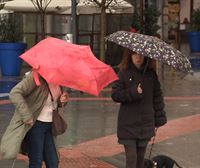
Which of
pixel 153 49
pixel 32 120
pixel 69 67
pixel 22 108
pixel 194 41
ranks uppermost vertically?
pixel 153 49

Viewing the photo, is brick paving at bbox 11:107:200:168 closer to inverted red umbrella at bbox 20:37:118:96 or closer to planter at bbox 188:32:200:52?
inverted red umbrella at bbox 20:37:118:96

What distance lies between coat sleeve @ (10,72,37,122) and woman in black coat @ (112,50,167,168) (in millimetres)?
810

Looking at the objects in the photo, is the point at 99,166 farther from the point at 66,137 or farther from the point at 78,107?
the point at 78,107

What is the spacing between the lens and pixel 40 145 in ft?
18.8

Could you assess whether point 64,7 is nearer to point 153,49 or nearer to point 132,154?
point 132,154

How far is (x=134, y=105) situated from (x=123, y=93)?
19 cm

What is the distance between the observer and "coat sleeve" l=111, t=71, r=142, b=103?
5.71 m

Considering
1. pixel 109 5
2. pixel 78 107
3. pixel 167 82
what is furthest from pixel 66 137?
pixel 109 5

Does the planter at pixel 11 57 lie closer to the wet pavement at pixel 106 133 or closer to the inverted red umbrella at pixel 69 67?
the wet pavement at pixel 106 133

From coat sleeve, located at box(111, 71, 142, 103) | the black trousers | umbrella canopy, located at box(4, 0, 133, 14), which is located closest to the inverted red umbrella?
coat sleeve, located at box(111, 71, 142, 103)

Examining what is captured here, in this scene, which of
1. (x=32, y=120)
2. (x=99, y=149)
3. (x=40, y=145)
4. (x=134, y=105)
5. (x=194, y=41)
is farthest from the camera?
(x=194, y=41)

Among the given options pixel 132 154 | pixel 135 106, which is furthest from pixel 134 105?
pixel 132 154

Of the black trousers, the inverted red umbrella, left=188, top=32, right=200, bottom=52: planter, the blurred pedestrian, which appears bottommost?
left=188, top=32, right=200, bottom=52: planter

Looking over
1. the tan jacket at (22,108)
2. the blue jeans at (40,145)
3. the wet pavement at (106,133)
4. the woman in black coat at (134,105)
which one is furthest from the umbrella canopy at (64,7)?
the tan jacket at (22,108)
